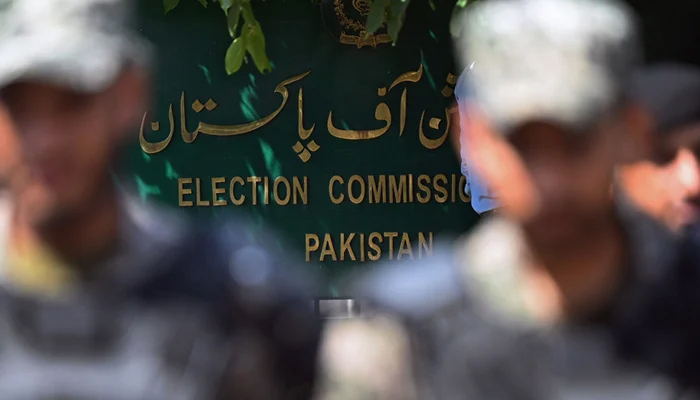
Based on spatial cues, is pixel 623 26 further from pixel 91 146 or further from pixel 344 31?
pixel 344 31

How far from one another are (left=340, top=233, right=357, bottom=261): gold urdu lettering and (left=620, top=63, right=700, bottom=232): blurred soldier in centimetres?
235

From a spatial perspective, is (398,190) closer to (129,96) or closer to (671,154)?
(671,154)

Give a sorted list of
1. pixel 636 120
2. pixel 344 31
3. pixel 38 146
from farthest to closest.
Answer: pixel 344 31, pixel 636 120, pixel 38 146

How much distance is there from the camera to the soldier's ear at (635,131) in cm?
117

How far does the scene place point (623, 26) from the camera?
115 centimetres

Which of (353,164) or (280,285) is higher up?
(280,285)

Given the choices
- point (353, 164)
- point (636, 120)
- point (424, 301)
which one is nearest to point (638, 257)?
point (636, 120)

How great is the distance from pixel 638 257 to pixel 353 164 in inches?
118

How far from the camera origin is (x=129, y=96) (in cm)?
115

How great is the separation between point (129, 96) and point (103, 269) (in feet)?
0.71

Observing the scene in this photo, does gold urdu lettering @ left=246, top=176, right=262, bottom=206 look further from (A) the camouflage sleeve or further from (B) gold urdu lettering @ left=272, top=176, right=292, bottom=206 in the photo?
(A) the camouflage sleeve

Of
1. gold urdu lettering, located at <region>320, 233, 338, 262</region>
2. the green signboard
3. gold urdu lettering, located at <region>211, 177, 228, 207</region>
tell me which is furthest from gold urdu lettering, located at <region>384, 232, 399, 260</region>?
gold urdu lettering, located at <region>211, 177, 228, 207</region>

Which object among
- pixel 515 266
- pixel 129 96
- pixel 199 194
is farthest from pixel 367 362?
pixel 199 194

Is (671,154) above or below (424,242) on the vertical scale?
above
